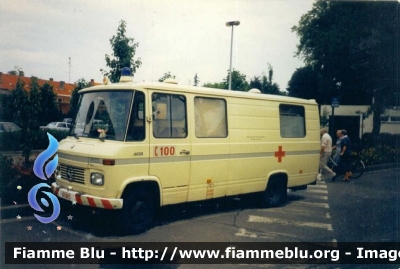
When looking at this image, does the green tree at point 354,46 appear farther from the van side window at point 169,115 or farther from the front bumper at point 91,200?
the front bumper at point 91,200

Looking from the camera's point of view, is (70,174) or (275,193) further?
(275,193)

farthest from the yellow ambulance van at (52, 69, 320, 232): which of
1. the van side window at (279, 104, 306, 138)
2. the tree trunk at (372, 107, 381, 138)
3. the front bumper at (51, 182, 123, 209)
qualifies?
the tree trunk at (372, 107, 381, 138)

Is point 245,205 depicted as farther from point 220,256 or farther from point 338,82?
point 338,82

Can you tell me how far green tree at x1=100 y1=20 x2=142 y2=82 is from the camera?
1366 centimetres

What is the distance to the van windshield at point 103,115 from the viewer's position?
267 inches

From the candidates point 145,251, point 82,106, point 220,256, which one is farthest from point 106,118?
point 220,256

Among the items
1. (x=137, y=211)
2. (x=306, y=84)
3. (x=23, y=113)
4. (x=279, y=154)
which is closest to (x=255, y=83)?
(x=306, y=84)

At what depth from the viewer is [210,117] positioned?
8125 millimetres

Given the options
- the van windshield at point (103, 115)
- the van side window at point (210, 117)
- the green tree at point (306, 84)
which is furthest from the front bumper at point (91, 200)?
the green tree at point (306, 84)

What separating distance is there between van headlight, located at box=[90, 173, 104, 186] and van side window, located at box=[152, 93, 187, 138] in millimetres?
1231

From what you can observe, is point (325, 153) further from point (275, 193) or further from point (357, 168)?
point (275, 193)

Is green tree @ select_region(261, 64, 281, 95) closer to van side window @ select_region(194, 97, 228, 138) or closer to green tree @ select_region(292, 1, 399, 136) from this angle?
green tree @ select_region(292, 1, 399, 136)

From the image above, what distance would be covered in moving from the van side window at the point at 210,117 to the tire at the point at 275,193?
2170 mm

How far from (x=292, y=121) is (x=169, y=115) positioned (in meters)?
4.15
